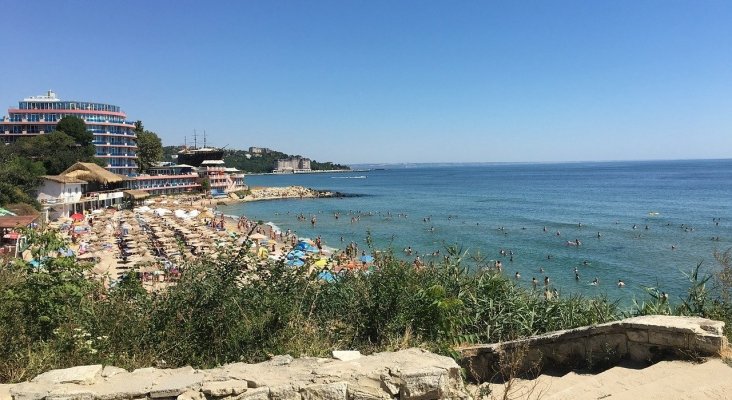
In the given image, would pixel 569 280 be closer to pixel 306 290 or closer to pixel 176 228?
pixel 306 290

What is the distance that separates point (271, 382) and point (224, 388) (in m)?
0.46

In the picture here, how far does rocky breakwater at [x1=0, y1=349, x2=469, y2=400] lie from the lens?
4312 millimetres

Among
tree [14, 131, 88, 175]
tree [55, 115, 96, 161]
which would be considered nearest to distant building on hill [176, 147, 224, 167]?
tree [55, 115, 96, 161]

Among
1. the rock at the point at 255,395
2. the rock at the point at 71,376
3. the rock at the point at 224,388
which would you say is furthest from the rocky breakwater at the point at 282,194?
the rock at the point at 255,395

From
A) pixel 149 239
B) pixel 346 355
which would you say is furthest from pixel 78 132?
pixel 346 355

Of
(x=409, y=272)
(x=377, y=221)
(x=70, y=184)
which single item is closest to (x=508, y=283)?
(x=409, y=272)

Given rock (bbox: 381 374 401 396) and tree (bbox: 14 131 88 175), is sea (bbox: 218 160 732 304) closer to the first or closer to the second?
rock (bbox: 381 374 401 396)

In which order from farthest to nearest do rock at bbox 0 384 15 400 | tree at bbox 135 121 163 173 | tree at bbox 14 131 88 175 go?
tree at bbox 135 121 163 173, tree at bbox 14 131 88 175, rock at bbox 0 384 15 400

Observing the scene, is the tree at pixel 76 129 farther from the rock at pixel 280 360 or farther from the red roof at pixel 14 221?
the rock at pixel 280 360

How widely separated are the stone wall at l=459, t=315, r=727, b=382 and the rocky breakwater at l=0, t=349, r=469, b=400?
5.29 ft

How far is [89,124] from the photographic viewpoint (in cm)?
6606

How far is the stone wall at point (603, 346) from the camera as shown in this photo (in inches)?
250

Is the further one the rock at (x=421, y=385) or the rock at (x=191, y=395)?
the rock at (x=421, y=385)

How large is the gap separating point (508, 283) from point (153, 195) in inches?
2670
